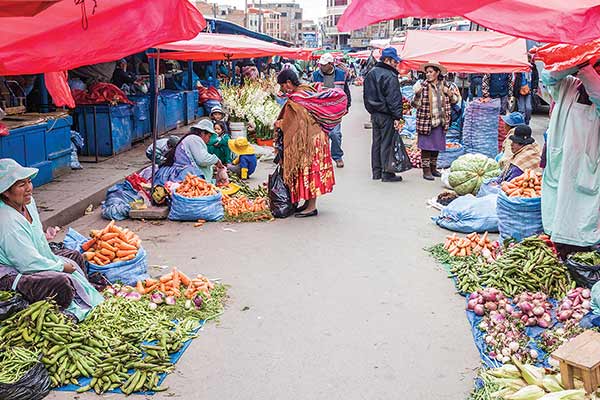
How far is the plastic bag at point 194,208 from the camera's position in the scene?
790 cm

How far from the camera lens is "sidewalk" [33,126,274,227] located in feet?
26.4

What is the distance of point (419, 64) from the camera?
38.3 ft

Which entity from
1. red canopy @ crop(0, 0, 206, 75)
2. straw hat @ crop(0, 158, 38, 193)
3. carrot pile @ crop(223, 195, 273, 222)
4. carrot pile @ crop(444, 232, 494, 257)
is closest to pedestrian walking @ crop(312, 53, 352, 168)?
carrot pile @ crop(223, 195, 273, 222)

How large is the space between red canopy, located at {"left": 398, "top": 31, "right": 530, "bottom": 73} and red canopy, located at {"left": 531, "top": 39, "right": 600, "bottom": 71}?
17.0 feet

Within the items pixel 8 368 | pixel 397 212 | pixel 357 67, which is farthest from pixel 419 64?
pixel 357 67

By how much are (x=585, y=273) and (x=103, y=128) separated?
9367 mm

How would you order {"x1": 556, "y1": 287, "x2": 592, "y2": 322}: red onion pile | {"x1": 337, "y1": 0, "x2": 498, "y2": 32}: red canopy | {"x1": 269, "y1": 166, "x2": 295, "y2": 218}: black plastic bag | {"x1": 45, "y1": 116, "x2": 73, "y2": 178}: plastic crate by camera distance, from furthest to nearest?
{"x1": 45, "y1": 116, "x2": 73, "y2": 178}: plastic crate
{"x1": 269, "y1": 166, "x2": 295, "y2": 218}: black plastic bag
{"x1": 556, "y1": 287, "x2": 592, "y2": 322}: red onion pile
{"x1": 337, "y1": 0, "x2": 498, "y2": 32}: red canopy

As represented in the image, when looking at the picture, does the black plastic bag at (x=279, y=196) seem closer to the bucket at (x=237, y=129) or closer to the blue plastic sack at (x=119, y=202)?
the blue plastic sack at (x=119, y=202)

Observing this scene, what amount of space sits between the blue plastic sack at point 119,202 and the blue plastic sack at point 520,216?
4.72 meters

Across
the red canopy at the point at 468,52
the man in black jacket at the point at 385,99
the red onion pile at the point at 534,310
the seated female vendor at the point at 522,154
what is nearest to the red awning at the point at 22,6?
the red onion pile at the point at 534,310

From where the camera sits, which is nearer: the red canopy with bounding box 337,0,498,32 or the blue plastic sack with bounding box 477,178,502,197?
the red canopy with bounding box 337,0,498,32

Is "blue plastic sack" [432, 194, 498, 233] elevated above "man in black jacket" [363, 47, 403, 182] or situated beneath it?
situated beneath

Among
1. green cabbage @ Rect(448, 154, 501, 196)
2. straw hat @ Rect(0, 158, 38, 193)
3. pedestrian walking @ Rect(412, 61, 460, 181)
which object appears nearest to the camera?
straw hat @ Rect(0, 158, 38, 193)

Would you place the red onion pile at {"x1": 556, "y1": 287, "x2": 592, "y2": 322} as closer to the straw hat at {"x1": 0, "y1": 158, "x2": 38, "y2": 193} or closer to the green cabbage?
the green cabbage
